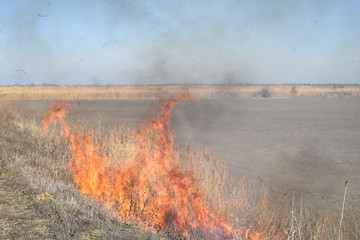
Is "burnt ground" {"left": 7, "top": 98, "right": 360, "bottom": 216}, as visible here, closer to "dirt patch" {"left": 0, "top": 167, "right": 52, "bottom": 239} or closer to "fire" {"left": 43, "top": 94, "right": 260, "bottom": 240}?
"fire" {"left": 43, "top": 94, "right": 260, "bottom": 240}

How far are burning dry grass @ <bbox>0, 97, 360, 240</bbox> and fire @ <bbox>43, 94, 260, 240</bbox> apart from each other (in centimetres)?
16

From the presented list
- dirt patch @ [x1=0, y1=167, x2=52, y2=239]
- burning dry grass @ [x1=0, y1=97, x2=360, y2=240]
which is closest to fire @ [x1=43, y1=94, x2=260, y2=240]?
burning dry grass @ [x1=0, y1=97, x2=360, y2=240]

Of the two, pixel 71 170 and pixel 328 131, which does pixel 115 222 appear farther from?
pixel 328 131

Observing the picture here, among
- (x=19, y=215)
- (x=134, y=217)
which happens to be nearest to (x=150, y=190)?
(x=134, y=217)

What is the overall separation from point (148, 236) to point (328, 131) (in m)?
13.6

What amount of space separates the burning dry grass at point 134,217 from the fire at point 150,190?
0.16 metres

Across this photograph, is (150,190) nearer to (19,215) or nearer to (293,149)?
(19,215)

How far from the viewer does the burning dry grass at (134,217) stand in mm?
4227

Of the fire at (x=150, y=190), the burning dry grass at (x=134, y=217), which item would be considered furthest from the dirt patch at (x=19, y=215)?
the fire at (x=150, y=190)

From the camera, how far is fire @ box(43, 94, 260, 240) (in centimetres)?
567

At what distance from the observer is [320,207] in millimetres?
7148

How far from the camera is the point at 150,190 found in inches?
280

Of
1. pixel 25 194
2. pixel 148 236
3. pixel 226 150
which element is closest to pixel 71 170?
pixel 25 194

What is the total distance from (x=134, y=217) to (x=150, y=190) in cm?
165
